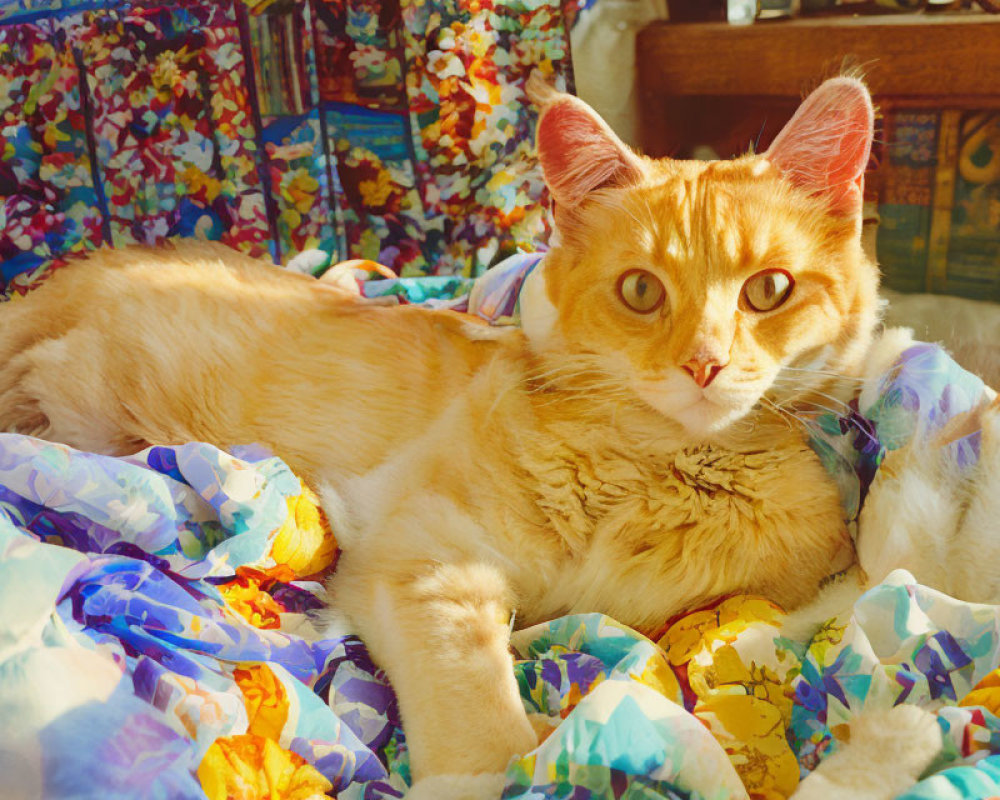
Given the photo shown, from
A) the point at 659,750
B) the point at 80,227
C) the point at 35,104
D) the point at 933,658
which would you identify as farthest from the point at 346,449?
the point at 35,104

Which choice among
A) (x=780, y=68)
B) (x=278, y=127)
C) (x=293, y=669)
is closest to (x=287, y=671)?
(x=293, y=669)

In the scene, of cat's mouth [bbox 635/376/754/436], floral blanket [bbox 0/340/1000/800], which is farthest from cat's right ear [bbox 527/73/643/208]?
floral blanket [bbox 0/340/1000/800]

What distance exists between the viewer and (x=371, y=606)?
113 centimetres

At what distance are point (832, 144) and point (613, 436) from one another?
18.0 inches

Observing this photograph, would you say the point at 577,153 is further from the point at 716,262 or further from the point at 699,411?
the point at 699,411

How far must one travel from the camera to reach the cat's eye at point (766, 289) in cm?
105

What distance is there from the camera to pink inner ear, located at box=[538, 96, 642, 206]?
Answer: 1105mm

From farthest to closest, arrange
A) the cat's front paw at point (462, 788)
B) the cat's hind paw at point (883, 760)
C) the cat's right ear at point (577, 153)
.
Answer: the cat's right ear at point (577, 153) → the cat's front paw at point (462, 788) → the cat's hind paw at point (883, 760)

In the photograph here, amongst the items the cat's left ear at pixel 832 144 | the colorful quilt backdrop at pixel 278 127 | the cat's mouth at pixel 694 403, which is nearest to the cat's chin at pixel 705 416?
the cat's mouth at pixel 694 403

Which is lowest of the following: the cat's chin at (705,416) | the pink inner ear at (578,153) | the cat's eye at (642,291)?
the cat's chin at (705,416)

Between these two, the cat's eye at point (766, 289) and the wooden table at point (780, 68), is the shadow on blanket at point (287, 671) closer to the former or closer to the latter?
the cat's eye at point (766, 289)

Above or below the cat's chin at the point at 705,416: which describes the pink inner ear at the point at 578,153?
above

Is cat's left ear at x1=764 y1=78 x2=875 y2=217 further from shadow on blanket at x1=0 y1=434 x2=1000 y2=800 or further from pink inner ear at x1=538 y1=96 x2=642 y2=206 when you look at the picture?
shadow on blanket at x1=0 y1=434 x2=1000 y2=800

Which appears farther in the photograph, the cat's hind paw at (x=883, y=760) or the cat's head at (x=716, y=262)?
the cat's head at (x=716, y=262)
